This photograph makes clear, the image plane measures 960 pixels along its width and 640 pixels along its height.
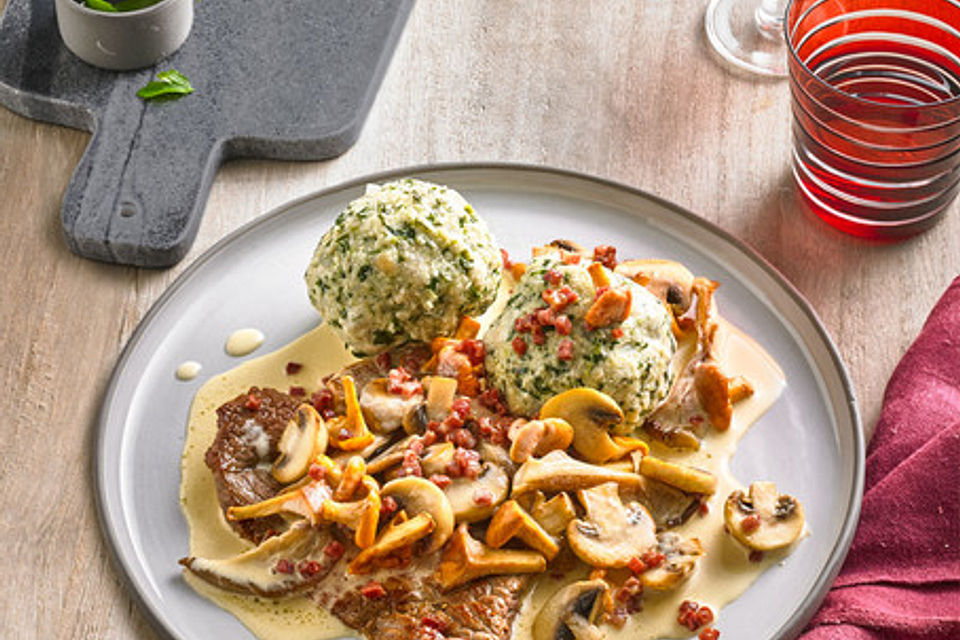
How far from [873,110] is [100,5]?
219 centimetres

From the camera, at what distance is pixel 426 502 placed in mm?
3107

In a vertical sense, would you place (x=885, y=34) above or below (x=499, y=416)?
above

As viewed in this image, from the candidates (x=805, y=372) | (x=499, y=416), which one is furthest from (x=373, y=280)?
(x=805, y=372)

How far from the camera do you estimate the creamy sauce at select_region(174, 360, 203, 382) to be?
11.8ft

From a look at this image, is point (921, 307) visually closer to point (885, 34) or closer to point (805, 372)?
point (805, 372)

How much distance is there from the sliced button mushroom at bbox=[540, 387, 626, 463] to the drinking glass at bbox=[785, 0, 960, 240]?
106 cm

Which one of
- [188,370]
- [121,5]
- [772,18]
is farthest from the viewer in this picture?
[772,18]

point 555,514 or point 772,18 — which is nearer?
point 555,514

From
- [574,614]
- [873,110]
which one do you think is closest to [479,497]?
[574,614]

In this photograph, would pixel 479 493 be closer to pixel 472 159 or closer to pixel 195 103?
pixel 472 159

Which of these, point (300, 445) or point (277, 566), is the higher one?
point (300, 445)

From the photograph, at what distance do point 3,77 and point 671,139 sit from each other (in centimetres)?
197

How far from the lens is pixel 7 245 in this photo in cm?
400

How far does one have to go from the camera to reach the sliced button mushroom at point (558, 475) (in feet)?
10.3
